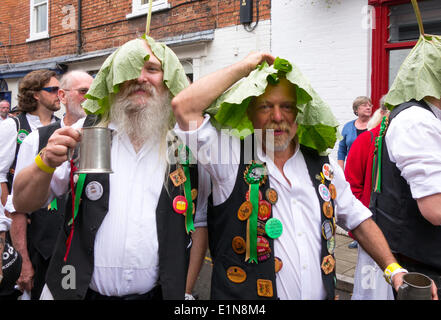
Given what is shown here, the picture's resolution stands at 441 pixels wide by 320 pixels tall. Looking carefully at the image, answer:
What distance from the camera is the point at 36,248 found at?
2.97 meters

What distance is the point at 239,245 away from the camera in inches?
74.2

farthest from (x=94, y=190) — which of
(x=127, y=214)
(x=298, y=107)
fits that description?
(x=298, y=107)

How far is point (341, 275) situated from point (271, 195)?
121 inches

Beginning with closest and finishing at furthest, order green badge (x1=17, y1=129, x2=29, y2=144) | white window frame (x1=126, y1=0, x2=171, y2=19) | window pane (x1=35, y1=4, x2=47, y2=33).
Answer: green badge (x1=17, y1=129, x2=29, y2=144)
white window frame (x1=126, y1=0, x2=171, y2=19)
window pane (x1=35, y1=4, x2=47, y2=33)

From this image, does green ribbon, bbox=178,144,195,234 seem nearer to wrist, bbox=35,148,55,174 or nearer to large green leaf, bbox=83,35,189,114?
large green leaf, bbox=83,35,189,114

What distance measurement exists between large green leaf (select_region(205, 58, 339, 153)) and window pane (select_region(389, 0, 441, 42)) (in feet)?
16.1

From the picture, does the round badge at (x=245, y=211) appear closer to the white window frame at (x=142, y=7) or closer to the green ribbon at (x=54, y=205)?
the green ribbon at (x=54, y=205)

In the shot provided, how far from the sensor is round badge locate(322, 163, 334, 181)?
2080mm

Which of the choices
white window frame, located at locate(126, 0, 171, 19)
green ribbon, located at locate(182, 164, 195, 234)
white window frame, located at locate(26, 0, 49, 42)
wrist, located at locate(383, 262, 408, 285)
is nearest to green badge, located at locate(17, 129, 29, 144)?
green ribbon, located at locate(182, 164, 195, 234)

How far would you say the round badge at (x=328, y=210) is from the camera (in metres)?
1.98

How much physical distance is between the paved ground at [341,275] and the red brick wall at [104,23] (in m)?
4.31

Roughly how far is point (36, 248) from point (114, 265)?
4.27 ft

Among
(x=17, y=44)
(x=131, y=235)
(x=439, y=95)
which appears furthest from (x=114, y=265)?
(x=17, y=44)
